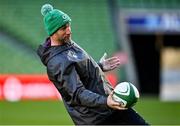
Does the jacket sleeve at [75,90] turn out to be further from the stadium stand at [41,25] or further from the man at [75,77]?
the stadium stand at [41,25]

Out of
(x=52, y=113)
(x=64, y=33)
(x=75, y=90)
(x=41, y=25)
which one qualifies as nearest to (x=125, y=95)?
(x=75, y=90)

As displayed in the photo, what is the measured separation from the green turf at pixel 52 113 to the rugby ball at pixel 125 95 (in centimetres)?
841

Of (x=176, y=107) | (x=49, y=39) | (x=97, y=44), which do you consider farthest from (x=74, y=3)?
(x=49, y=39)

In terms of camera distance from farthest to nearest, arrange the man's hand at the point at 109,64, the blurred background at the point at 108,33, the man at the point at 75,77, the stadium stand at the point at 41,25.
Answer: the stadium stand at the point at 41,25 < the blurred background at the point at 108,33 < the man's hand at the point at 109,64 < the man at the point at 75,77

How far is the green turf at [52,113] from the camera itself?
15859mm

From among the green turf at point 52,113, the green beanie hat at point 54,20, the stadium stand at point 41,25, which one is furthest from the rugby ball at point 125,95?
the stadium stand at point 41,25

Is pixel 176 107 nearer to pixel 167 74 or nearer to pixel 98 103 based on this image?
pixel 167 74

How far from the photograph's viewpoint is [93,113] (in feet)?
24.7

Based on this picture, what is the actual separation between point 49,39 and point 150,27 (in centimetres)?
1599

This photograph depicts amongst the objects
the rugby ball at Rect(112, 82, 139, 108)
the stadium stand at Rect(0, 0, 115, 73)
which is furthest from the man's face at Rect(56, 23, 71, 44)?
the stadium stand at Rect(0, 0, 115, 73)

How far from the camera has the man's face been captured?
7.42 meters

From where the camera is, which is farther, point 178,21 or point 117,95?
point 178,21

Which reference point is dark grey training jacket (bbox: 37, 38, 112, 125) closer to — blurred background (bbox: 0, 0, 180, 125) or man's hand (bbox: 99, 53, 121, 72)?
man's hand (bbox: 99, 53, 121, 72)

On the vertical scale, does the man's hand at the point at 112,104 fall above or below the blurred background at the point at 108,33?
above
